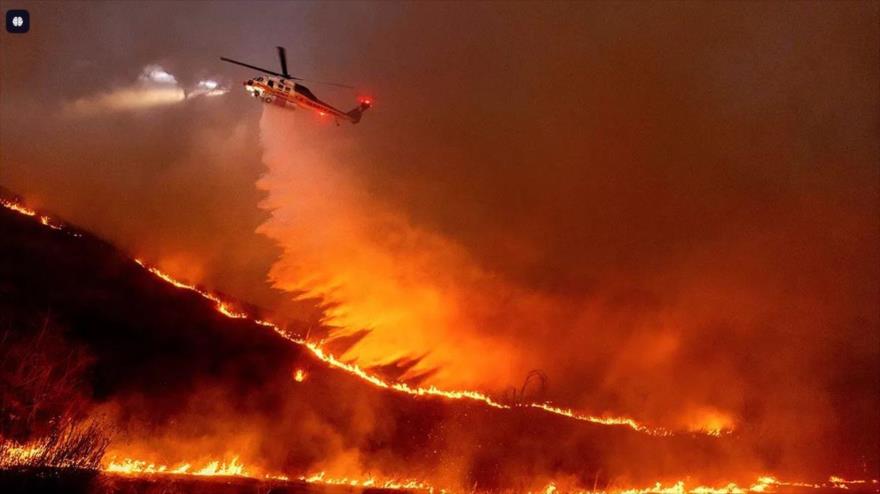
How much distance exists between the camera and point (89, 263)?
3353 cm

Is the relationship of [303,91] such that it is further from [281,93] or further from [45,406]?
[45,406]

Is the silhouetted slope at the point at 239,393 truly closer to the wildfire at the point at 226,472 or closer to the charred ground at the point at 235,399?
the charred ground at the point at 235,399

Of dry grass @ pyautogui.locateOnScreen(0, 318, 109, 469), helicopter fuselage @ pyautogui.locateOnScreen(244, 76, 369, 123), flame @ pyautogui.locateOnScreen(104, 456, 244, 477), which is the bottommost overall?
flame @ pyautogui.locateOnScreen(104, 456, 244, 477)

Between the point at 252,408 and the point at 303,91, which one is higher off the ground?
the point at 303,91

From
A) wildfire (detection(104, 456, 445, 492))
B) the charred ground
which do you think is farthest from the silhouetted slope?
wildfire (detection(104, 456, 445, 492))

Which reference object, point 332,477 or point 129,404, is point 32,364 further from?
point 332,477

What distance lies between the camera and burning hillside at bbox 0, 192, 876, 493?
84.1 ft

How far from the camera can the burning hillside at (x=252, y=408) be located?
25.6 m

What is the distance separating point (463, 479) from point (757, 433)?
82.3 ft

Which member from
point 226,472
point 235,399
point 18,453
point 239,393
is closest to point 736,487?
point 239,393

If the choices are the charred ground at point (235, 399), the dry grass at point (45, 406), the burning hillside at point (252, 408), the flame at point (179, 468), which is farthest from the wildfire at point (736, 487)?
the dry grass at point (45, 406)

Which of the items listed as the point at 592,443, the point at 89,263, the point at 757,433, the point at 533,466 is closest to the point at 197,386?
the point at 89,263

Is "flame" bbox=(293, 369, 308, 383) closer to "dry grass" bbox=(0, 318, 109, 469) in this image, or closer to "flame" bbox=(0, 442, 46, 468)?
"dry grass" bbox=(0, 318, 109, 469)

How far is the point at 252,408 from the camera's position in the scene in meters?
29.9
